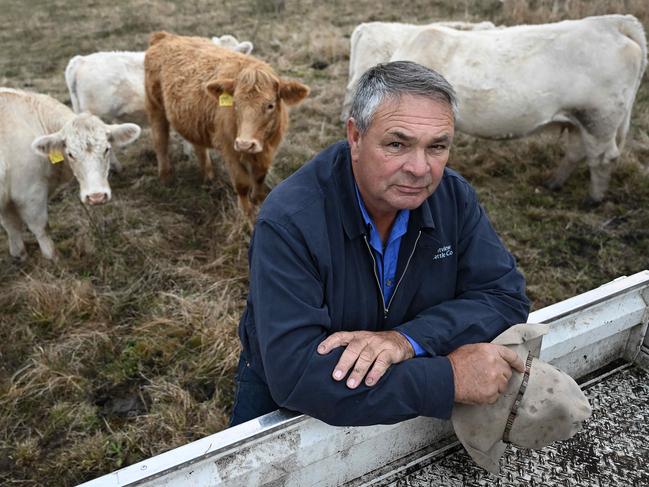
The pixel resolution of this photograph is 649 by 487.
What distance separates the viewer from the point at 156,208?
17.3ft

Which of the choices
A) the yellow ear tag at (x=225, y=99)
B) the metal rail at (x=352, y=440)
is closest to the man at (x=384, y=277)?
the metal rail at (x=352, y=440)

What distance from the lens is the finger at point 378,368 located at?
1.40m

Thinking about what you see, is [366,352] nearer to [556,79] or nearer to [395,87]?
[395,87]

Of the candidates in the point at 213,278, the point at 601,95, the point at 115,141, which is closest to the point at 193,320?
the point at 213,278

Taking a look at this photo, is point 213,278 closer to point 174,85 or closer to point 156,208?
point 156,208

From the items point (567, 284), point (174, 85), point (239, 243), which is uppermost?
point (174, 85)

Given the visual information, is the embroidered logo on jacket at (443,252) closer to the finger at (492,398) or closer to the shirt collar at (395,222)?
the shirt collar at (395,222)

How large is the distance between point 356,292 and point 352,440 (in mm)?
461

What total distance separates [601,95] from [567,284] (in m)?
1.99

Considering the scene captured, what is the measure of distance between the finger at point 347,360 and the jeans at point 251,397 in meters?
0.62

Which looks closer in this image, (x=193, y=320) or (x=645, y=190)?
(x=193, y=320)

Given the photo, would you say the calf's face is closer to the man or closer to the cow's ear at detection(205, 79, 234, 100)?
the cow's ear at detection(205, 79, 234, 100)

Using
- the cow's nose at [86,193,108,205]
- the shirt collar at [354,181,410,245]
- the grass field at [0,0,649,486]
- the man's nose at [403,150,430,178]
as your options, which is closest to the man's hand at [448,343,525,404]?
the shirt collar at [354,181,410,245]

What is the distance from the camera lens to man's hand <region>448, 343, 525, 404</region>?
4.82ft
